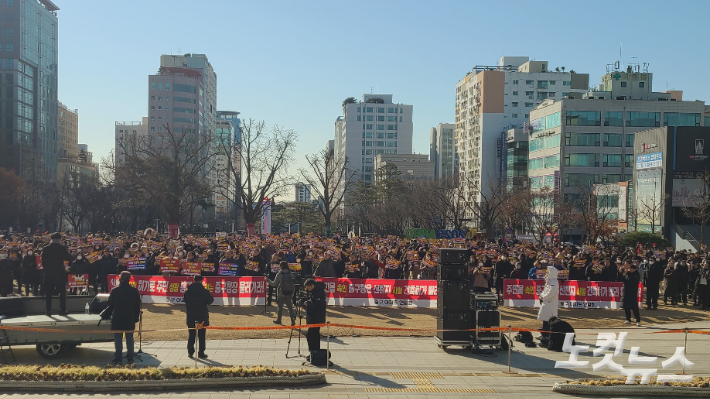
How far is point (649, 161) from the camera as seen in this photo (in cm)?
5581

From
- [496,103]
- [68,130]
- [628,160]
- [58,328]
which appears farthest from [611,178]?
[68,130]

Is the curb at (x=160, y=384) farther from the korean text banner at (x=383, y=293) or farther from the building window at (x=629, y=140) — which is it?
the building window at (x=629, y=140)

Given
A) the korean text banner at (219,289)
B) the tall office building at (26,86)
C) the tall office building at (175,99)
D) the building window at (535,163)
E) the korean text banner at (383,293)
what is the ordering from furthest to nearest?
the tall office building at (175,99)
the tall office building at (26,86)
the building window at (535,163)
the korean text banner at (383,293)
the korean text banner at (219,289)

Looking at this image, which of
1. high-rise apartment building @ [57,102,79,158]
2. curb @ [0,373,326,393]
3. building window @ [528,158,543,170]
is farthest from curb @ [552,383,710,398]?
high-rise apartment building @ [57,102,79,158]

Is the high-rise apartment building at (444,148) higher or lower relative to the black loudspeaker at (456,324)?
higher

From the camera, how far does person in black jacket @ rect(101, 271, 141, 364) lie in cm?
1146

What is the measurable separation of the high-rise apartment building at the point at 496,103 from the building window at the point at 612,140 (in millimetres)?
26993

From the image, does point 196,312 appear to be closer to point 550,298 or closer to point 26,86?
point 550,298

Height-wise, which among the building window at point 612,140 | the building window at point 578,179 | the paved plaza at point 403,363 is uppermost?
the building window at point 612,140

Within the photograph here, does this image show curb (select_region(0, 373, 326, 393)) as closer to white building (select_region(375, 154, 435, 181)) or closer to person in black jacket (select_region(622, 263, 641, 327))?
person in black jacket (select_region(622, 263, 641, 327))

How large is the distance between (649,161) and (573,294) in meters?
41.2

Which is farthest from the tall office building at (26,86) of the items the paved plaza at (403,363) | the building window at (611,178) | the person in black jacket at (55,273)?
the paved plaza at (403,363)

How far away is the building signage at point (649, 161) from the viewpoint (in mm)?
54000

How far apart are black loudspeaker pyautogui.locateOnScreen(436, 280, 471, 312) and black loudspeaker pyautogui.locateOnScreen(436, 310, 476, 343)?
0.34ft
